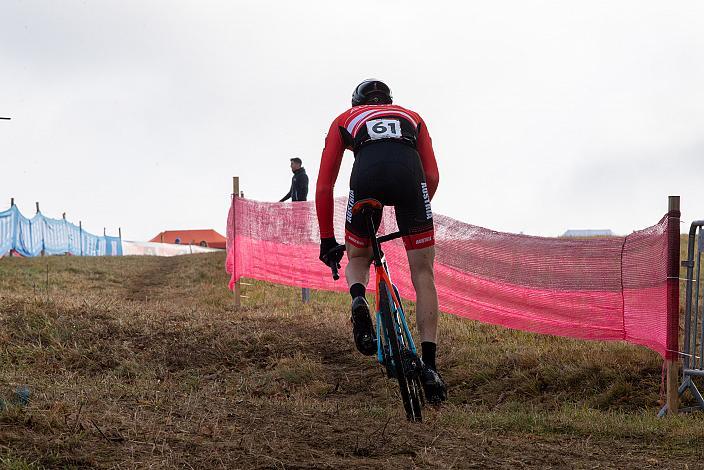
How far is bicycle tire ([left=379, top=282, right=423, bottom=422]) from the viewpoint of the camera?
496 cm

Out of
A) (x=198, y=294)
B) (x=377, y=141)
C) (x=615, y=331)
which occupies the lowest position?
(x=198, y=294)

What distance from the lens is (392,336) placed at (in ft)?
16.3

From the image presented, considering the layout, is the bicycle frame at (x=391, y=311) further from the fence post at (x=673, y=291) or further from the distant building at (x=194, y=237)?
the distant building at (x=194, y=237)

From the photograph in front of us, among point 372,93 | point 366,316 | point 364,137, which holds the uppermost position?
point 372,93

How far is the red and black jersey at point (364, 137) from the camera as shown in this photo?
527 centimetres

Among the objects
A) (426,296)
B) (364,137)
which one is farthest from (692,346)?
(364,137)

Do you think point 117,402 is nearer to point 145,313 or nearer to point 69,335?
point 69,335

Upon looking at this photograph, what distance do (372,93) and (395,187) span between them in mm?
876

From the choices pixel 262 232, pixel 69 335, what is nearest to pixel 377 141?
pixel 69 335

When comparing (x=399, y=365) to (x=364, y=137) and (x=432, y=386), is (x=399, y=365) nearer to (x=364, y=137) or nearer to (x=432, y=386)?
(x=432, y=386)

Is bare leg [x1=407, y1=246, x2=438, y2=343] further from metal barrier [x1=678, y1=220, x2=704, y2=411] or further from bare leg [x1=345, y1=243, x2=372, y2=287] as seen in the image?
metal barrier [x1=678, y1=220, x2=704, y2=411]

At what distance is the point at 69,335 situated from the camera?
29.3 ft

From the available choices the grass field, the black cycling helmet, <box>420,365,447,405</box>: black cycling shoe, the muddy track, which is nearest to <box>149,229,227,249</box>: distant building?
the muddy track

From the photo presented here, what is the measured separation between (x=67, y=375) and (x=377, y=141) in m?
4.01
